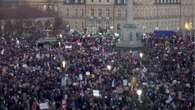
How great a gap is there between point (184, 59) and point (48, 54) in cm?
865

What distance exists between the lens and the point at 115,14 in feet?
372

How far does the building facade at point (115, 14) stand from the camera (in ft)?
366

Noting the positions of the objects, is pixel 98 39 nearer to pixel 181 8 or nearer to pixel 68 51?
pixel 68 51

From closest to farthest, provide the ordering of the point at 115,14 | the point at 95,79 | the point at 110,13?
1. the point at 95,79
2. the point at 115,14
3. the point at 110,13

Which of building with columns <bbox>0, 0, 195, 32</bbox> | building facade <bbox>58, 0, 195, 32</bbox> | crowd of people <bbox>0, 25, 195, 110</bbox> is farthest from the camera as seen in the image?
building with columns <bbox>0, 0, 195, 32</bbox>

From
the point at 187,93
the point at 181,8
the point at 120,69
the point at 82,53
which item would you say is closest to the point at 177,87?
the point at 187,93

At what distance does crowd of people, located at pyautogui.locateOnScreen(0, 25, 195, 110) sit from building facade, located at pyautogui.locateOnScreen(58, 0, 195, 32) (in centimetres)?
5940

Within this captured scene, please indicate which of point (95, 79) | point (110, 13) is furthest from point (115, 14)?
point (95, 79)

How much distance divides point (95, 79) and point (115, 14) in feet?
246

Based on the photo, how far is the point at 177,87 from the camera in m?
36.4

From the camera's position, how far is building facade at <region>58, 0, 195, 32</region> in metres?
111

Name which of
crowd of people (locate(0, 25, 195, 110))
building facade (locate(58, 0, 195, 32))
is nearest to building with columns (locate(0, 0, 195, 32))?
building facade (locate(58, 0, 195, 32))

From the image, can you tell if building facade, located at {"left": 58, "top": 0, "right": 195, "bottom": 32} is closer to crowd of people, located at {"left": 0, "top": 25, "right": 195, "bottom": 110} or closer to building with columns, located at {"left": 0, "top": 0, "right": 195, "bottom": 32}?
building with columns, located at {"left": 0, "top": 0, "right": 195, "bottom": 32}

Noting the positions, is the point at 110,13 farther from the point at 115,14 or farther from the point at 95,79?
the point at 95,79
